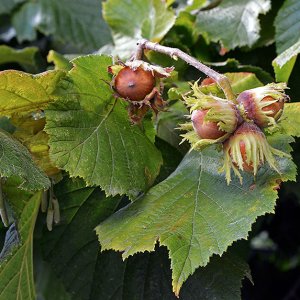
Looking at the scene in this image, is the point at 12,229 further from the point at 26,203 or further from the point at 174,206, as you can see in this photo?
the point at 174,206

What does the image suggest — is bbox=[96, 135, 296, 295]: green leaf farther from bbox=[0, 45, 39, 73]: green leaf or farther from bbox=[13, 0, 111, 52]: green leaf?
bbox=[13, 0, 111, 52]: green leaf

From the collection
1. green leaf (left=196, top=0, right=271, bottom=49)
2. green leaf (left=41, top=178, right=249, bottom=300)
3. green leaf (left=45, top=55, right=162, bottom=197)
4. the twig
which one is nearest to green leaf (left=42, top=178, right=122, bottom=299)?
green leaf (left=41, top=178, right=249, bottom=300)

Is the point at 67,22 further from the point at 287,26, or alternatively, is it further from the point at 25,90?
the point at 25,90

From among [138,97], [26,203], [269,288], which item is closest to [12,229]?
[26,203]

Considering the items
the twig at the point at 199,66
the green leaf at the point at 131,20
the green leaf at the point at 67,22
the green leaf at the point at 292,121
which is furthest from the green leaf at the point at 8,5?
the green leaf at the point at 292,121

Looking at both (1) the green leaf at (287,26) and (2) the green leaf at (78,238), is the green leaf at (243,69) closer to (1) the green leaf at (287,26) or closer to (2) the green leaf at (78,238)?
(1) the green leaf at (287,26)

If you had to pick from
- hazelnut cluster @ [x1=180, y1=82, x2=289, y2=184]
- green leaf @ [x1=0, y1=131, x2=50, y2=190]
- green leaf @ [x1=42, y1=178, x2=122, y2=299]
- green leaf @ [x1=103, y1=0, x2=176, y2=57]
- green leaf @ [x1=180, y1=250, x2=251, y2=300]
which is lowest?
green leaf @ [x1=42, y1=178, x2=122, y2=299]
